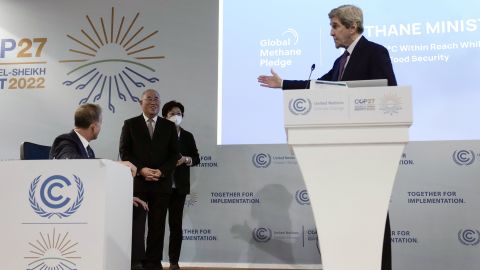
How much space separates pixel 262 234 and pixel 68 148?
2.44 m

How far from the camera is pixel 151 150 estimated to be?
12.9ft

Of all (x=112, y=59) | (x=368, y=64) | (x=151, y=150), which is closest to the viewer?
(x=368, y=64)

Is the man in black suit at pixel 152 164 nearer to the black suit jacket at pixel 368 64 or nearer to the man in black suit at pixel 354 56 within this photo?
the man in black suit at pixel 354 56

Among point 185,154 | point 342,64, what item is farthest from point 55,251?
point 185,154

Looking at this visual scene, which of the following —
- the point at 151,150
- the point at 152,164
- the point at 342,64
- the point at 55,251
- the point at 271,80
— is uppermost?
the point at 342,64

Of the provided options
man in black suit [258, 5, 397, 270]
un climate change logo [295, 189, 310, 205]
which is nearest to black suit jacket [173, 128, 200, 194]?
un climate change logo [295, 189, 310, 205]

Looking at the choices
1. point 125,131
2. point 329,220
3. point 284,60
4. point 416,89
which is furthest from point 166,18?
point 329,220

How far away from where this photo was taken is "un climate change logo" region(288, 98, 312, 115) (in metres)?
2.09

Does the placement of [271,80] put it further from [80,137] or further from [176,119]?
[176,119]

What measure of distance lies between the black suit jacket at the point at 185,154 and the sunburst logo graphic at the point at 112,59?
2.97 ft

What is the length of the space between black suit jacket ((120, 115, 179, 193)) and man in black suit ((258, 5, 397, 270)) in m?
1.37

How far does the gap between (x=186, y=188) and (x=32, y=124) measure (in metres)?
2.05

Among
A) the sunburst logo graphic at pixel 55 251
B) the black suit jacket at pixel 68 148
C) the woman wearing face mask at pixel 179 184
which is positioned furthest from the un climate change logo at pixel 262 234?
the sunburst logo graphic at pixel 55 251

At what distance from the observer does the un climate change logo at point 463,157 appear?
4.51 m
